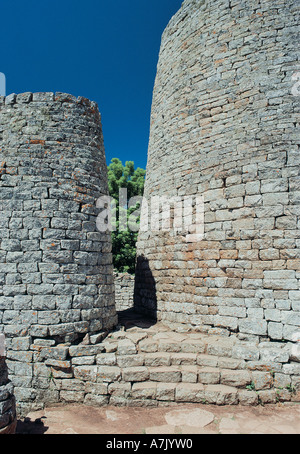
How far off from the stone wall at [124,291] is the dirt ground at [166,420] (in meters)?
7.08

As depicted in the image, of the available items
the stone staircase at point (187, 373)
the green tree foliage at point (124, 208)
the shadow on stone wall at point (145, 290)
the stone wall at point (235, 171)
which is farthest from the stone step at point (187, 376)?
the green tree foliage at point (124, 208)

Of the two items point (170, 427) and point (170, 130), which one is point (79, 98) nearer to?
point (170, 130)

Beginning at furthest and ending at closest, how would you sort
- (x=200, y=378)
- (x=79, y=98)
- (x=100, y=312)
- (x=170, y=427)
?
1. (x=79, y=98)
2. (x=100, y=312)
3. (x=200, y=378)
4. (x=170, y=427)

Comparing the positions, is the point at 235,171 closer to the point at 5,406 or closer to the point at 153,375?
the point at 153,375

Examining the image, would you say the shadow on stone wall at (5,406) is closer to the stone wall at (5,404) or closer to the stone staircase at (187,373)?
the stone wall at (5,404)

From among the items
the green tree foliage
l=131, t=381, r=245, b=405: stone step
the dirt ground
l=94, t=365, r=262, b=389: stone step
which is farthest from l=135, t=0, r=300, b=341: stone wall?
the green tree foliage

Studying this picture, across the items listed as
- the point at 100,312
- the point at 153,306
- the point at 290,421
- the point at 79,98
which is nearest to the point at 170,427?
the point at 290,421

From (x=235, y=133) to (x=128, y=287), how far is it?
762 cm

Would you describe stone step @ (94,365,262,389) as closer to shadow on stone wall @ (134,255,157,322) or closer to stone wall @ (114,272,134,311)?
shadow on stone wall @ (134,255,157,322)

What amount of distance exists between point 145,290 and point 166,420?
11.5ft

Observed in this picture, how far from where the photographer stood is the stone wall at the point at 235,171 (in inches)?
201

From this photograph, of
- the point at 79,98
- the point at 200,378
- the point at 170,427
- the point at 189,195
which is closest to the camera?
the point at 170,427

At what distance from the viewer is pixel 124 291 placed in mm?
11641

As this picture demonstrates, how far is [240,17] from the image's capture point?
6016mm
